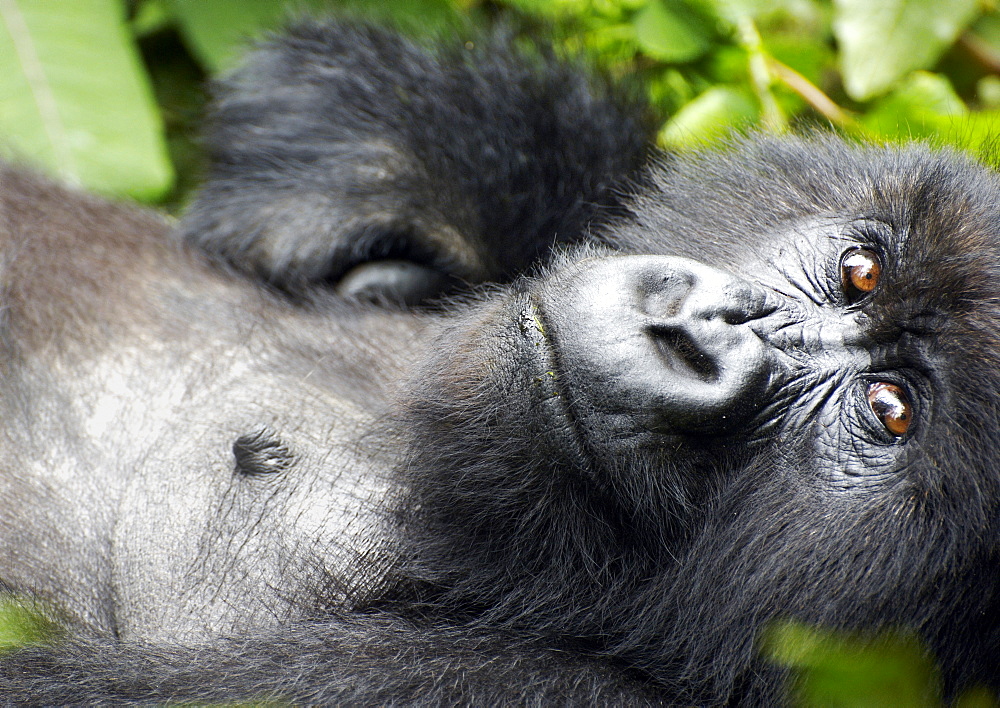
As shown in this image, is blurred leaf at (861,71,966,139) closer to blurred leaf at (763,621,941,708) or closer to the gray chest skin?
the gray chest skin

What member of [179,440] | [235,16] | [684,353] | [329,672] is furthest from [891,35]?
[329,672]

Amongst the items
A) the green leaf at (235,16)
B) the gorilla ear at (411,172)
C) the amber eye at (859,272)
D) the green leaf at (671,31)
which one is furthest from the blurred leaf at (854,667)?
the green leaf at (235,16)

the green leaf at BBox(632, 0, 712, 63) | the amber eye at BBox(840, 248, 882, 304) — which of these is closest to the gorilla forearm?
the amber eye at BBox(840, 248, 882, 304)

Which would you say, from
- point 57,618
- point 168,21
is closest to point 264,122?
point 168,21

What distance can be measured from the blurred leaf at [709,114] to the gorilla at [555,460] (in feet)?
1.98

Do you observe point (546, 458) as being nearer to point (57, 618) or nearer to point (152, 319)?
point (57, 618)

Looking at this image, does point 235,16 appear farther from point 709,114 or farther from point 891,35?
point 891,35

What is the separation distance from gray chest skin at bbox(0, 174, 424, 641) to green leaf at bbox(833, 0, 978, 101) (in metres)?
1.74

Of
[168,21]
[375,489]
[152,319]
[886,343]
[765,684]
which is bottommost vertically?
[765,684]

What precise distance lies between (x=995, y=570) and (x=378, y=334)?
1425 mm

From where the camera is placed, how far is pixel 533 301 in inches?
70.4

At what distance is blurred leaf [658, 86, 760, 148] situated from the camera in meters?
2.84

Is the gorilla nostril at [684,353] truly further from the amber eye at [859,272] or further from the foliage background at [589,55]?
the foliage background at [589,55]

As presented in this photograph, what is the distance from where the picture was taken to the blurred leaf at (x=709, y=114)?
284 cm
